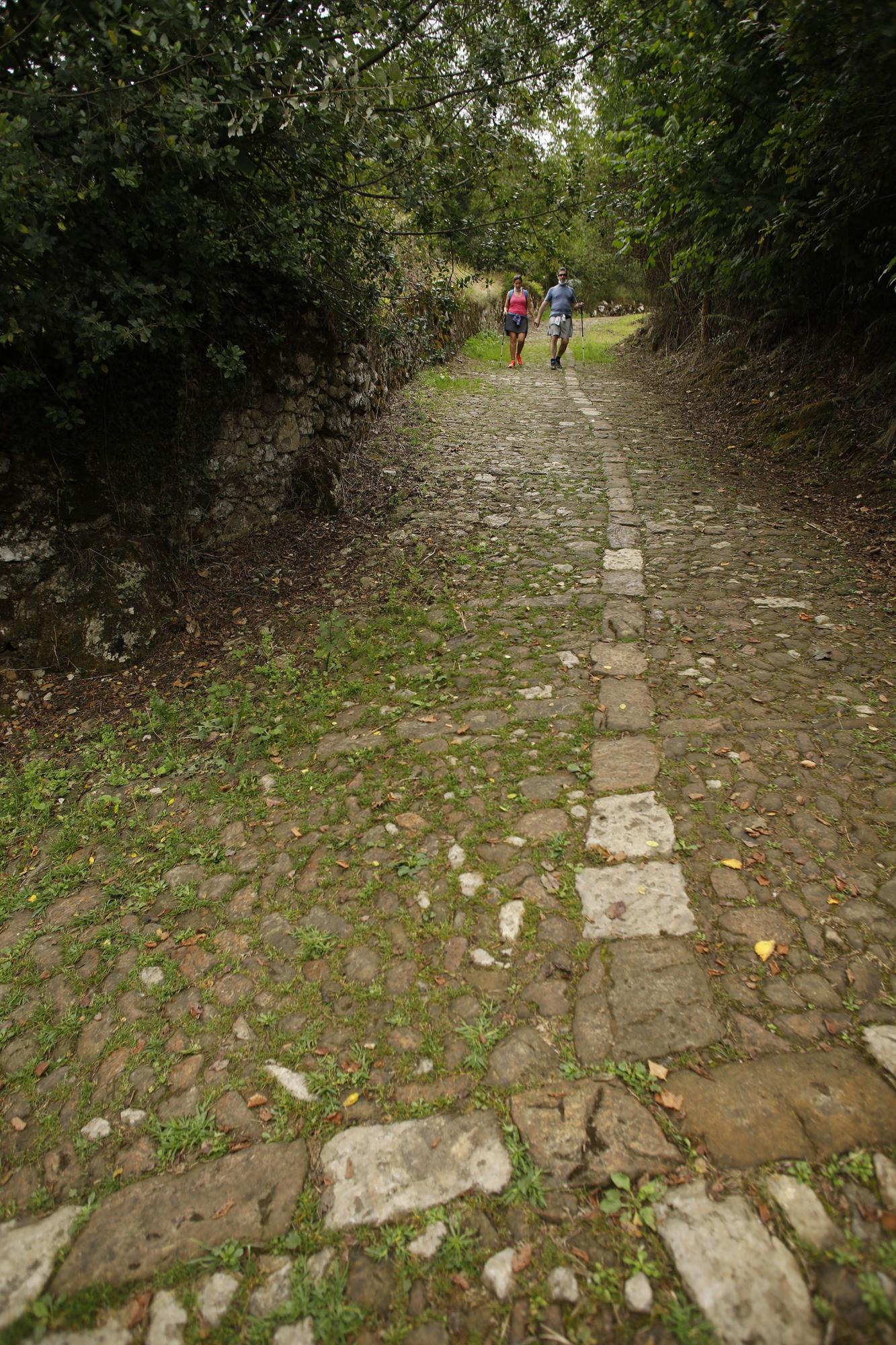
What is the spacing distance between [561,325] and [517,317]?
109cm

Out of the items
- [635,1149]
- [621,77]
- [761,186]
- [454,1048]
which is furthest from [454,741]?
[621,77]

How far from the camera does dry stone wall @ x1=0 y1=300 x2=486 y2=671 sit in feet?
Result: 13.0

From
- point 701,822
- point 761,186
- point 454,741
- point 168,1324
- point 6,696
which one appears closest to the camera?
point 168,1324

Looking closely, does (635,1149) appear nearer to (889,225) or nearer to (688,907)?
(688,907)

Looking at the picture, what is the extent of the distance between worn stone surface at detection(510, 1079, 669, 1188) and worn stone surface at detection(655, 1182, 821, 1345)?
0.38 feet

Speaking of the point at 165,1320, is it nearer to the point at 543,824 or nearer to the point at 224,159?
the point at 543,824

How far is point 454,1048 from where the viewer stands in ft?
6.75

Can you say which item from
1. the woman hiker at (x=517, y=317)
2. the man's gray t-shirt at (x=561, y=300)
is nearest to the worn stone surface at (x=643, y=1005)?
the man's gray t-shirt at (x=561, y=300)

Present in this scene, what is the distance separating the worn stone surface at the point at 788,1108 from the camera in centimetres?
171

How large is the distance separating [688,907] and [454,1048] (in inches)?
37.2

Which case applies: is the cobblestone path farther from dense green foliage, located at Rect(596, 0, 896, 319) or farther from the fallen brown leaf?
dense green foliage, located at Rect(596, 0, 896, 319)

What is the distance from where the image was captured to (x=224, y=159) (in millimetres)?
3090

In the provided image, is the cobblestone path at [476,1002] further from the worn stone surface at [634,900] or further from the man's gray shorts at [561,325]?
the man's gray shorts at [561,325]

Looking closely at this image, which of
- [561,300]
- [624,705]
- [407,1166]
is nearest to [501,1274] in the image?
[407,1166]
